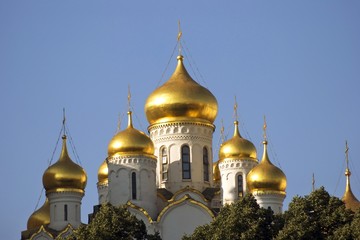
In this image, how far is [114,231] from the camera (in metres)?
60.4

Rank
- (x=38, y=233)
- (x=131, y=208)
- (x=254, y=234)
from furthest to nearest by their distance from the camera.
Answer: (x=38, y=233) → (x=131, y=208) → (x=254, y=234)

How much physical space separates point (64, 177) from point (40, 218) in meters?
3.78

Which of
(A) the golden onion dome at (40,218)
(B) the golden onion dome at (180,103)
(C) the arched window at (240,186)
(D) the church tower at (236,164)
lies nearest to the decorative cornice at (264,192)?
(D) the church tower at (236,164)

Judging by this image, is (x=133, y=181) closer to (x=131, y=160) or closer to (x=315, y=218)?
(x=131, y=160)

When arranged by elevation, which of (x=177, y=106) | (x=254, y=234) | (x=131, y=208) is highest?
(x=177, y=106)

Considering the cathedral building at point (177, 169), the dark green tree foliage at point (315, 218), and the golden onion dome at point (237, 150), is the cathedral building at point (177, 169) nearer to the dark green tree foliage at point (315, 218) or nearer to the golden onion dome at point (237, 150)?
the golden onion dome at point (237, 150)

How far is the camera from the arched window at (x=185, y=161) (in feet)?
246

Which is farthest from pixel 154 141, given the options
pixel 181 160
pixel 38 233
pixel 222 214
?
pixel 222 214

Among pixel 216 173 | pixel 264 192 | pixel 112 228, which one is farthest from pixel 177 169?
pixel 112 228

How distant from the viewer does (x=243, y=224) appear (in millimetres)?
60094

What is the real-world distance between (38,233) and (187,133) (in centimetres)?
861

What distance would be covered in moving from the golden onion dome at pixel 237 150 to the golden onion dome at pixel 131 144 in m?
5.13

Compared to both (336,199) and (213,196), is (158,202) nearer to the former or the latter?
(213,196)

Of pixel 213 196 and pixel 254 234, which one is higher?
pixel 213 196
